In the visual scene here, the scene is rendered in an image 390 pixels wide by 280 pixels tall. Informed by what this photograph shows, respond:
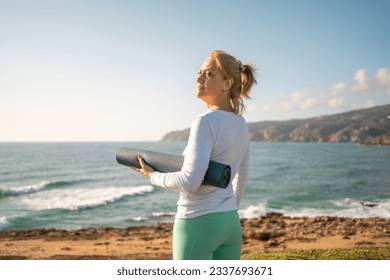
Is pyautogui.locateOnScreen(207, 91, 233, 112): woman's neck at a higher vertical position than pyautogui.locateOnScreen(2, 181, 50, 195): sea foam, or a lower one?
higher

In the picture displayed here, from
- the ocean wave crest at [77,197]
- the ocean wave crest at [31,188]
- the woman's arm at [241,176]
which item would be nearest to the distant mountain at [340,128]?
the ocean wave crest at [77,197]

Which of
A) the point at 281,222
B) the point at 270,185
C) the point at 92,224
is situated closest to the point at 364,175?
the point at 270,185

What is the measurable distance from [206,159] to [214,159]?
0.37 ft

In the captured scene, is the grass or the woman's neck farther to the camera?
the grass

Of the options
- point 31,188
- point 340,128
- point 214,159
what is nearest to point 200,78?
point 214,159

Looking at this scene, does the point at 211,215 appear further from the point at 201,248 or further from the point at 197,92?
the point at 197,92

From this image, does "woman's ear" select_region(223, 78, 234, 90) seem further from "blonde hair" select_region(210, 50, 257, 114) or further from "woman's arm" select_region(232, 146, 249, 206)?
"woman's arm" select_region(232, 146, 249, 206)

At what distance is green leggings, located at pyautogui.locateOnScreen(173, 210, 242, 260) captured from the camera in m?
1.53

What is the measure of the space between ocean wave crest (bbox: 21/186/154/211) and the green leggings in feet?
56.4

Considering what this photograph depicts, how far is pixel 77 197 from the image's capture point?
2103 cm

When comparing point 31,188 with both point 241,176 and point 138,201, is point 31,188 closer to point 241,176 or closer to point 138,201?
point 138,201

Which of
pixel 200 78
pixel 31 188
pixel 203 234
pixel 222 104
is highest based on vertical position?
pixel 200 78

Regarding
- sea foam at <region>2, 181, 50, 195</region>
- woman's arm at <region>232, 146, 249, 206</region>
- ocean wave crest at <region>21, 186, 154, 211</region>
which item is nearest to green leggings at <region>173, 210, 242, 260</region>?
woman's arm at <region>232, 146, 249, 206</region>

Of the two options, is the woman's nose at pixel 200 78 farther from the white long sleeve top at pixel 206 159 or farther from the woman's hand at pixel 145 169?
the woman's hand at pixel 145 169
